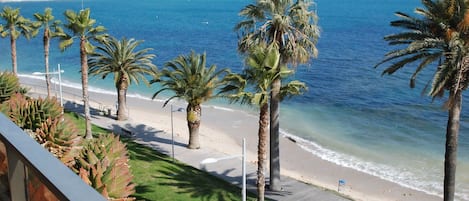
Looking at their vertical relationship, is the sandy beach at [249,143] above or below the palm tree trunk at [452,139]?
below

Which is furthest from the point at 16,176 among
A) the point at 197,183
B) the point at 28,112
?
the point at 197,183

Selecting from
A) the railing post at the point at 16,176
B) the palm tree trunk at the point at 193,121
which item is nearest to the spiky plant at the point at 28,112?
the railing post at the point at 16,176

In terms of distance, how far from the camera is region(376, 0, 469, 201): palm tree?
16.0 m

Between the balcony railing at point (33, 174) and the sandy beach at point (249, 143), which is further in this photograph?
the sandy beach at point (249, 143)

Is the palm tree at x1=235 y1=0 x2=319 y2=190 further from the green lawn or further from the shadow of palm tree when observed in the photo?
the green lawn

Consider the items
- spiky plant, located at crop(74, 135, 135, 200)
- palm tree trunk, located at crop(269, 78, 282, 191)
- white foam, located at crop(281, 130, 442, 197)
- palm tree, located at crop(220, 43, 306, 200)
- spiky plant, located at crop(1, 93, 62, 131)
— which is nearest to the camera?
spiky plant, located at crop(74, 135, 135, 200)

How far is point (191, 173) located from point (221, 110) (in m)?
20.8

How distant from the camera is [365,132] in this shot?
39219mm

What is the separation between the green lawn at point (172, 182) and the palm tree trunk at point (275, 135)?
1.47 m

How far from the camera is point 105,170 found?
9961mm

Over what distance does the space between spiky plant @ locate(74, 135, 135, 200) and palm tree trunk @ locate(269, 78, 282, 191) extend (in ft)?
36.1

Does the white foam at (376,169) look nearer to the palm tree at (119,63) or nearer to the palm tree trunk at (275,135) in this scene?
the palm tree trunk at (275,135)

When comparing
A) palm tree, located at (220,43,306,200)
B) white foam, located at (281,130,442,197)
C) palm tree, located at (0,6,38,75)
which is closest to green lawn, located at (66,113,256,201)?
palm tree, located at (220,43,306,200)

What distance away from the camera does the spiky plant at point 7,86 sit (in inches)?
670
